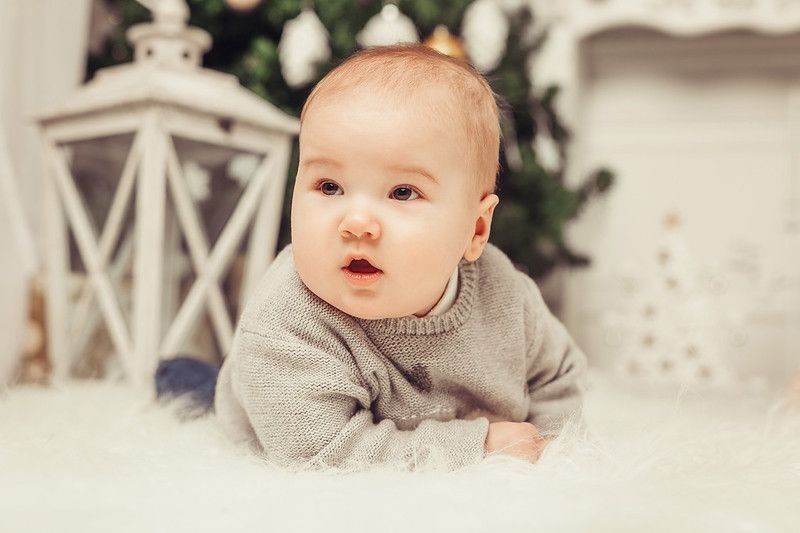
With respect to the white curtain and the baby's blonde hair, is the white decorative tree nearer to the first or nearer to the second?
the baby's blonde hair

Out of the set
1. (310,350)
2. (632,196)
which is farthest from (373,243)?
(632,196)

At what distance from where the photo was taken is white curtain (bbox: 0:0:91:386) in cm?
137

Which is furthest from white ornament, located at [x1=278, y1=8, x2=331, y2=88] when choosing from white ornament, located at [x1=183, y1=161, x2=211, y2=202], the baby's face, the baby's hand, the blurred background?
the baby's hand

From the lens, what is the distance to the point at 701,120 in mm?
2180

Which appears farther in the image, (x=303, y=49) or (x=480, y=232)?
(x=303, y=49)

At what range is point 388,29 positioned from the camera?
154 cm

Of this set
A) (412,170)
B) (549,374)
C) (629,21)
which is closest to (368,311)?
(412,170)

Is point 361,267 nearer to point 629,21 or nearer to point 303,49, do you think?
point 303,49

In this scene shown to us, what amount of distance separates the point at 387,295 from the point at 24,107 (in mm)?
1121

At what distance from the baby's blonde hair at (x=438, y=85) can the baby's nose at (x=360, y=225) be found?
0.12 meters

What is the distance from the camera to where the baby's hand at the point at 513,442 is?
0.73 m

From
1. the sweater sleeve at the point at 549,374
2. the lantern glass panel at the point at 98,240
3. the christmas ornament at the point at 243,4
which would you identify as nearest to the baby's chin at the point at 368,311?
the sweater sleeve at the point at 549,374

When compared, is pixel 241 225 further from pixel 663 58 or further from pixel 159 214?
pixel 663 58

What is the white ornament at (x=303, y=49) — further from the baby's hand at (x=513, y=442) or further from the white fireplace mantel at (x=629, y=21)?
the baby's hand at (x=513, y=442)
